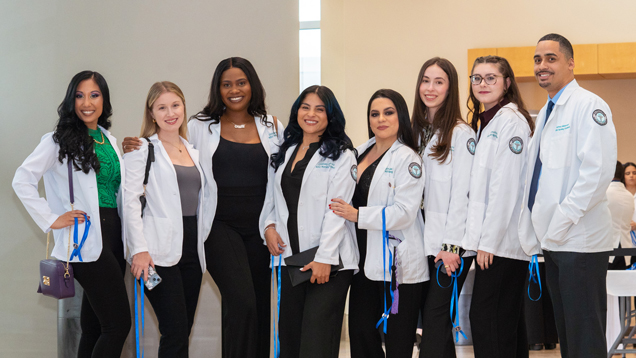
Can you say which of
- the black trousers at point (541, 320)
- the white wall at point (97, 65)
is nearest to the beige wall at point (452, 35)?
the white wall at point (97, 65)

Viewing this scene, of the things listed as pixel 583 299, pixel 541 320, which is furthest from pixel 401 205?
pixel 541 320

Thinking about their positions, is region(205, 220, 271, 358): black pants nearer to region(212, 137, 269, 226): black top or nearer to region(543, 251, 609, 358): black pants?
region(212, 137, 269, 226): black top

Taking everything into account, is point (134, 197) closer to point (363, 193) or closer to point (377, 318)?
point (363, 193)

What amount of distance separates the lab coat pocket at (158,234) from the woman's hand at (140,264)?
0.14ft

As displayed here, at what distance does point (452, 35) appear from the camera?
734cm

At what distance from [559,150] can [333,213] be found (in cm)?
105

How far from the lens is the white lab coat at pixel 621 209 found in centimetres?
495

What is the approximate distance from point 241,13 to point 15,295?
242 centimetres

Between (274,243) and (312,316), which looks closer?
(312,316)

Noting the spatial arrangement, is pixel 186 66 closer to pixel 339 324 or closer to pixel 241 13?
pixel 241 13

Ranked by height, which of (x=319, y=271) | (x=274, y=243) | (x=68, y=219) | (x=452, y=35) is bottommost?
(x=319, y=271)

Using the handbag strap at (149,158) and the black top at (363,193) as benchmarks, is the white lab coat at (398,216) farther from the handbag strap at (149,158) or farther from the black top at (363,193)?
the handbag strap at (149,158)

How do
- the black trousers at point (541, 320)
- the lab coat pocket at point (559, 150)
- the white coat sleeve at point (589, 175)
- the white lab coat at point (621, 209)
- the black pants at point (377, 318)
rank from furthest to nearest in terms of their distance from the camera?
the white lab coat at point (621, 209) < the black trousers at point (541, 320) < the black pants at point (377, 318) < the lab coat pocket at point (559, 150) < the white coat sleeve at point (589, 175)

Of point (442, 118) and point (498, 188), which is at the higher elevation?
point (442, 118)
